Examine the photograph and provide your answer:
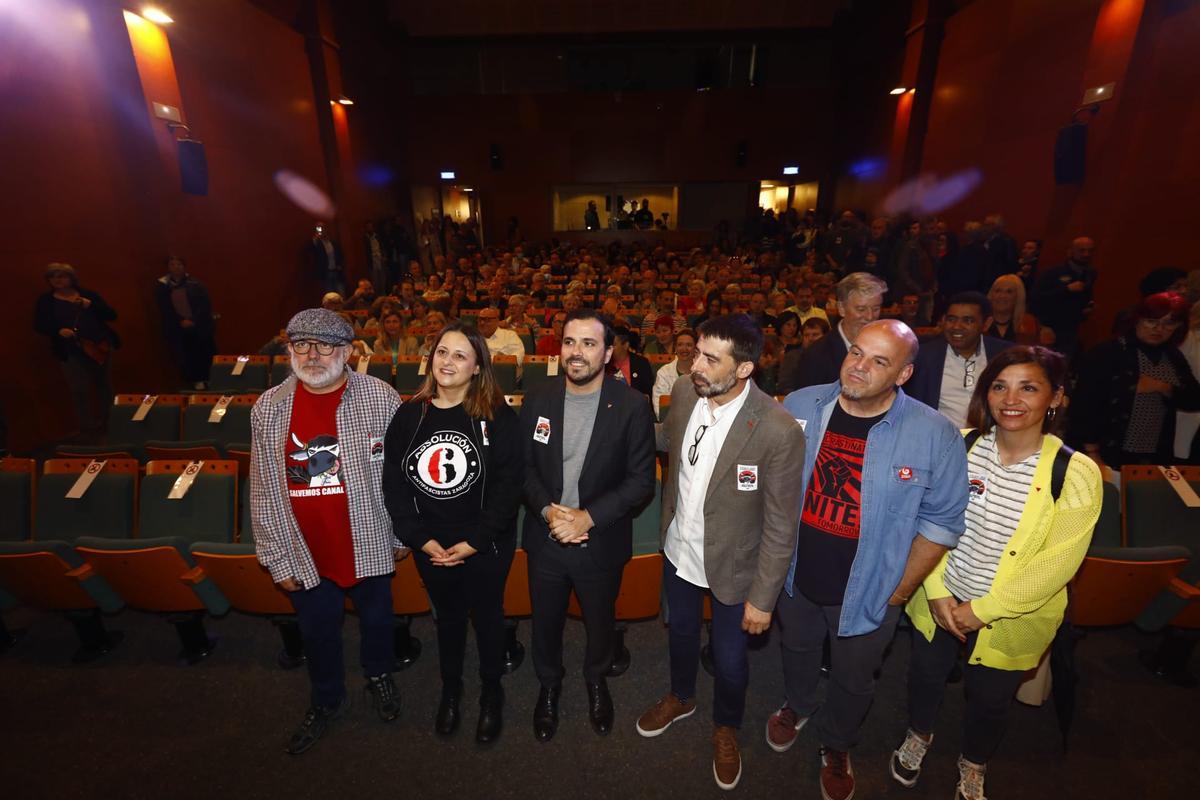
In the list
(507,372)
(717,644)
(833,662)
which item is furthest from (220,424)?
(833,662)

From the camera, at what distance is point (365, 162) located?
42.3 feet

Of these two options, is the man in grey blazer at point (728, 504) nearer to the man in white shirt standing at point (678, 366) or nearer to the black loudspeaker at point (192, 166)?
the man in white shirt standing at point (678, 366)

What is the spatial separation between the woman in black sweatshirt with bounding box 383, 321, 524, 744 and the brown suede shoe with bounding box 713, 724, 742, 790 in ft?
3.89

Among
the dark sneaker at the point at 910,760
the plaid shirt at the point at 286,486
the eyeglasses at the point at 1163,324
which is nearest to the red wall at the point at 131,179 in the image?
the plaid shirt at the point at 286,486

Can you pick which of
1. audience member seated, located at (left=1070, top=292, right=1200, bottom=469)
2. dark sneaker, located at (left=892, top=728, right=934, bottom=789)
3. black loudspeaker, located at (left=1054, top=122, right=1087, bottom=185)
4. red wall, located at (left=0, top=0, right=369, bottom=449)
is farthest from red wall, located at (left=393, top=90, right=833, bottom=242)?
dark sneaker, located at (left=892, top=728, right=934, bottom=789)

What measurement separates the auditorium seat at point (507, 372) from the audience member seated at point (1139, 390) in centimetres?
420

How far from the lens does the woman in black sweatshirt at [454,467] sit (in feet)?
6.64

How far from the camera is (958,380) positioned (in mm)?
2842

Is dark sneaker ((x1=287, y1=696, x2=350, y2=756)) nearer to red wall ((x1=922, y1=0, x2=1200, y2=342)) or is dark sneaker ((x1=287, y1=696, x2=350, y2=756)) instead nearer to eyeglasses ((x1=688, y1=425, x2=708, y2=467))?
eyeglasses ((x1=688, y1=425, x2=708, y2=467))

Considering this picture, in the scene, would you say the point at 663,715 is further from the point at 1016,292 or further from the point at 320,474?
the point at 1016,292

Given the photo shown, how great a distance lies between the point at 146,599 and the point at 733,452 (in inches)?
121

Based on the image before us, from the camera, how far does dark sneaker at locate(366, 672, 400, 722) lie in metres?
2.45

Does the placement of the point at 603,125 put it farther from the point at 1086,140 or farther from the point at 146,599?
the point at 146,599

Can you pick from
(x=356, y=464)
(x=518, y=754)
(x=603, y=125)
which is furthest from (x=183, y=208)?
(x=603, y=125)
